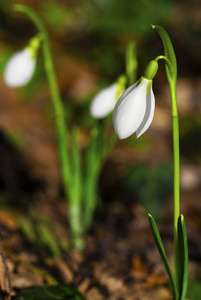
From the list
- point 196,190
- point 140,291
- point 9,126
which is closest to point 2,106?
point 9,126

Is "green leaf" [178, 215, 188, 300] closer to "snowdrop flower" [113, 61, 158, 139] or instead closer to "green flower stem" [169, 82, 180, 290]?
"green flower stem" [169, 82, 180, 290]

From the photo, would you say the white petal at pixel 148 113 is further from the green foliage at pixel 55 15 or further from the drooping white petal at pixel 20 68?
the green foliage at pixel 55 15

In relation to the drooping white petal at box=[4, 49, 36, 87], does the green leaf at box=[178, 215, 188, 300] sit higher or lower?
lower

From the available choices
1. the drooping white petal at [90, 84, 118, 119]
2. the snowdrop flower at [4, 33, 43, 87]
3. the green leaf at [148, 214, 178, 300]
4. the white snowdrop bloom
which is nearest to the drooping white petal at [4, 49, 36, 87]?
the snowdrop flower at [4, 33, 43, 87]

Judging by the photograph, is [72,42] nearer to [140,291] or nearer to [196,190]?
[196,190]

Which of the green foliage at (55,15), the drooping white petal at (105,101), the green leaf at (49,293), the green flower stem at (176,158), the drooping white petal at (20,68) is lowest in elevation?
the green leaf at (49,293)

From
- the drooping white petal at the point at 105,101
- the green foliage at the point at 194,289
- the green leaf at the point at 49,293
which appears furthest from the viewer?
the drooping white petal at the point at 105,101

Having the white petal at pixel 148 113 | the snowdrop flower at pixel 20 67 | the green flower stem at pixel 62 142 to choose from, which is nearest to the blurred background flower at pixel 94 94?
the green flower stem at pixel 62 142
